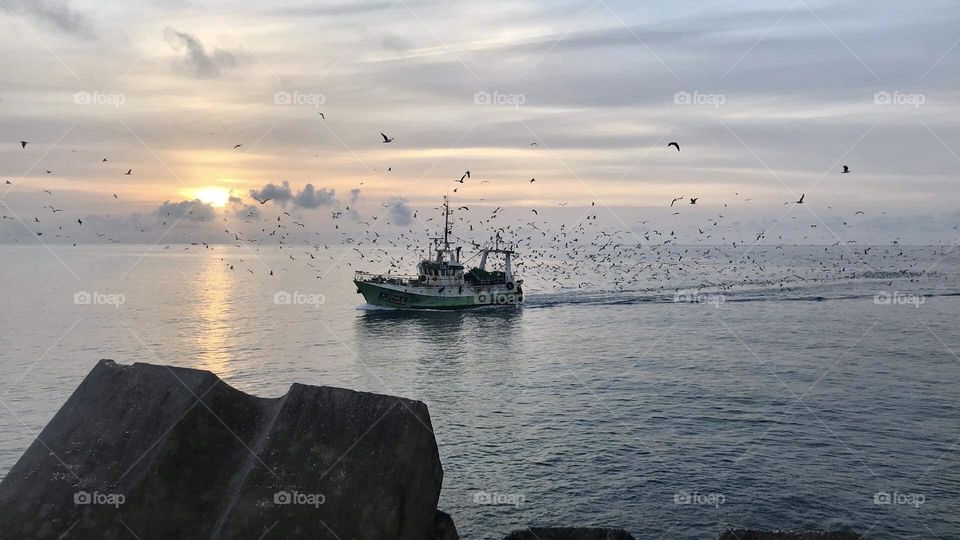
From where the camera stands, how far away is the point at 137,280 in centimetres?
15088

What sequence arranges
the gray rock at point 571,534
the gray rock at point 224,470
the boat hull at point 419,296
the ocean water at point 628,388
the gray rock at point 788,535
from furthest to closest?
the boat hull at point 419,296, the ocean water at point 628,388, the gray rock at point 571,534, the gray rock at point 788,535, the gray rock at point 224,470

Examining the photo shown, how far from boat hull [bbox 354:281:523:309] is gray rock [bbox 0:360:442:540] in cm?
6676

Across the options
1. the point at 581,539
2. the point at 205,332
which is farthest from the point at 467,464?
the point at 205,332

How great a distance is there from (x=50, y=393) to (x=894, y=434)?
44.7 metres

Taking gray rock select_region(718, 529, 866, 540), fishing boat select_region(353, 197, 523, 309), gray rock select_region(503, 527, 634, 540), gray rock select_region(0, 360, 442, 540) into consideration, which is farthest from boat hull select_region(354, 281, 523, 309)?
gray rock select_region(0, 360, 442, 540)

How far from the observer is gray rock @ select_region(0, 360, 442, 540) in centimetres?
1172

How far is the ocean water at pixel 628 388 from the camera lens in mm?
21266

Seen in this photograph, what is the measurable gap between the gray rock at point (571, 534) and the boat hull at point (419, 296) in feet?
213

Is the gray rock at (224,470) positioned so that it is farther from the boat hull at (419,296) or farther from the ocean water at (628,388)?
the boat hull at (419,296)

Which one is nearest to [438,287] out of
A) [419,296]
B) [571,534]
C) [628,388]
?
[419,296]

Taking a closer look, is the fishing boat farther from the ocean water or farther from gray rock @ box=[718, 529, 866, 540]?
gray rock @ box=[718, 529, 866, 540]

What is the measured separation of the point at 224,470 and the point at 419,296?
221 ft

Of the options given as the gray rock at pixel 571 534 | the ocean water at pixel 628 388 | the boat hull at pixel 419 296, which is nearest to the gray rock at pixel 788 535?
the gray rock at pixel 571 534

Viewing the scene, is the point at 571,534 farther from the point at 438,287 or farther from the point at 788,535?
the point at 438,287
